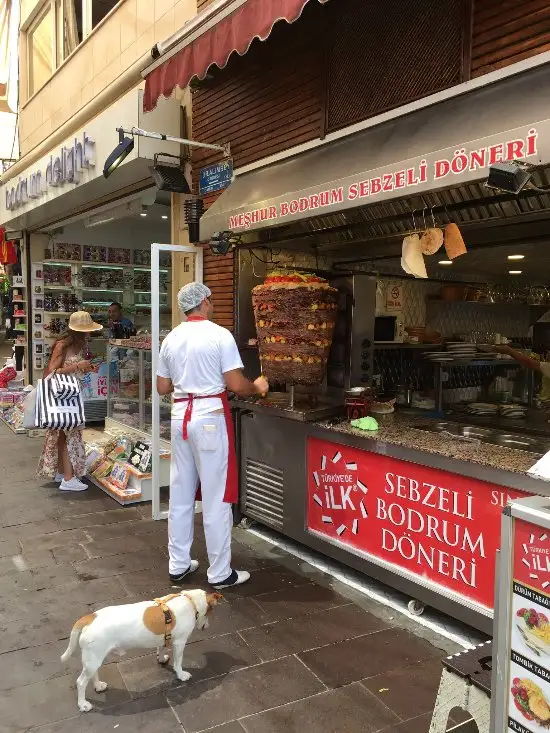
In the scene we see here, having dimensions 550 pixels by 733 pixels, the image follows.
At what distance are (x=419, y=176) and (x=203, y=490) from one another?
2453mm

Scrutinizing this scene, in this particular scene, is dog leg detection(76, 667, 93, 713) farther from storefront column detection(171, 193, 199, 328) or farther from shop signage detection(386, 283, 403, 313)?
shop signage detection(386, 283, 403, 313)

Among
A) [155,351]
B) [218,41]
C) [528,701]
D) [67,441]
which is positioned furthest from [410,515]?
[67,441]

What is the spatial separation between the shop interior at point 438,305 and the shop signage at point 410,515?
1.76 feet

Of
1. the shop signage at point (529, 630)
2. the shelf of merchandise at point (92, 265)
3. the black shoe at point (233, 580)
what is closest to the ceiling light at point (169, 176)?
the black shoe at point (233, 580)

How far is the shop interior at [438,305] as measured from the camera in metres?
4.12

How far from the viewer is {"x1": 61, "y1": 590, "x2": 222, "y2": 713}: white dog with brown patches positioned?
2.67 metres

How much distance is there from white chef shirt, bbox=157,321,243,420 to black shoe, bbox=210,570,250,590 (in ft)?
3.88

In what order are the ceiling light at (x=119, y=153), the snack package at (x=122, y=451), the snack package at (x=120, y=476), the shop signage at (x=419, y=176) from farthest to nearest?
the snack package at (x=122, y=451) < the snack package at (x=120, y=476) < the ceiling light at (x=119, y=153) < the shop signage at (x=419, y=176)

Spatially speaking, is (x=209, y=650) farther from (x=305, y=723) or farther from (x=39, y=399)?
(x=39, y=399)

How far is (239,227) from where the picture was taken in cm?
451

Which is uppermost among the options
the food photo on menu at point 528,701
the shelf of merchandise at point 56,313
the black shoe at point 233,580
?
the shelf of merchandise at point 56,313

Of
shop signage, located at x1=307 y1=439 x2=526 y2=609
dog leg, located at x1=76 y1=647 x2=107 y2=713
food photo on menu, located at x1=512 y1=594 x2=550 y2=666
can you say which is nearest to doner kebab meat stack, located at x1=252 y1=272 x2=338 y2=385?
shop signage, located at x1=307 y1=439 x2=526 y2=609

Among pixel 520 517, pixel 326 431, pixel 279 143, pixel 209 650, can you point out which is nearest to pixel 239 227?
pixel 279 143

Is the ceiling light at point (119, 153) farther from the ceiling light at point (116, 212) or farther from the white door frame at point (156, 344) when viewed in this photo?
the ceiling light at point (116, 212)
